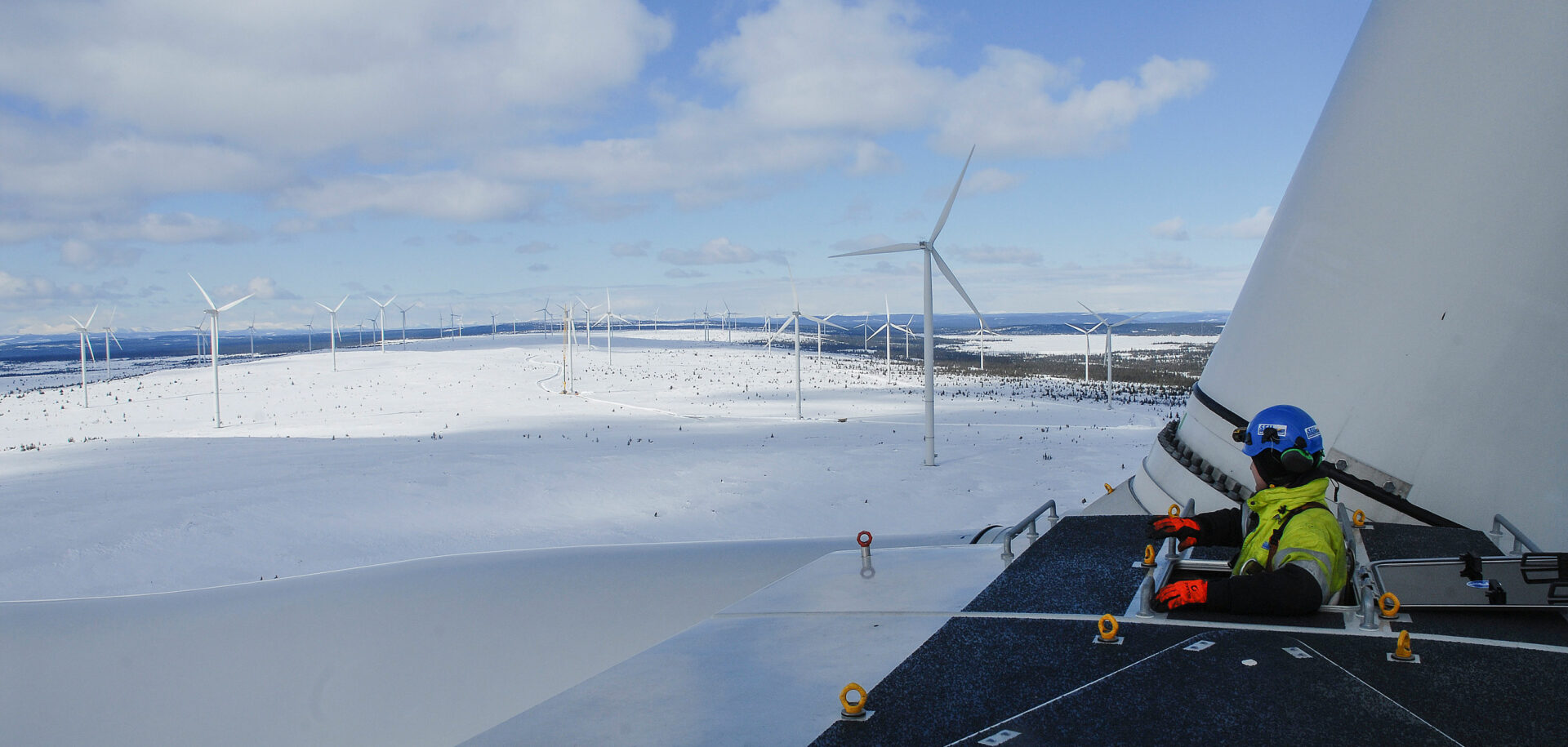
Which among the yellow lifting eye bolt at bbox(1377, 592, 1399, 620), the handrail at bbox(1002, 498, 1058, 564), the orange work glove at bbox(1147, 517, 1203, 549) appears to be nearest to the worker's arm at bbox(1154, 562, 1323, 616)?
the yellow lifting eye bolt at bbox(1377, 592, 1399, 620)

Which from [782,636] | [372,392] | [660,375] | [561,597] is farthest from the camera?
[660,375]

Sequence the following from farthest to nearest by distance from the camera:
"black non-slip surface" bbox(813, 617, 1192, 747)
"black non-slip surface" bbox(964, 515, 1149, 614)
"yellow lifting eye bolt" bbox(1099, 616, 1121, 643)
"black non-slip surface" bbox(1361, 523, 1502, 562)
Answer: "black non-slip surface" bbox(1361, 523, 1502, 562) < "black non-slip surface" bbox(964, 515, 1149, 614) < "yellow lifting eye bolt" bbox(1099, 616, 1121, 643) < "black non-slip surface" bbox(813, 617, 1192, 747)

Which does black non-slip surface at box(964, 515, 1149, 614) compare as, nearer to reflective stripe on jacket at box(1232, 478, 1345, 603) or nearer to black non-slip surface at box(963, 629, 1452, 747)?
reflective stripe on jacket at box(1232, 478, 1345, 603)

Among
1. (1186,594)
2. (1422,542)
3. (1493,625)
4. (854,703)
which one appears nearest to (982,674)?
(854,703)

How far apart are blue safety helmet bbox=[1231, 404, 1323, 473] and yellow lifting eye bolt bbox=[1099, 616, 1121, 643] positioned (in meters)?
1.42

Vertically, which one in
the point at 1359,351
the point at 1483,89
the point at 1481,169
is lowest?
the point at 1359,351

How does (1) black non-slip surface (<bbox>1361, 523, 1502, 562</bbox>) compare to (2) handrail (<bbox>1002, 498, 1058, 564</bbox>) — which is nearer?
(1) black non-slip surface (<bbox>1361, 523, 1502, 562</bbox>)

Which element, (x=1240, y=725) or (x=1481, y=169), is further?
(x=1481, y=169)

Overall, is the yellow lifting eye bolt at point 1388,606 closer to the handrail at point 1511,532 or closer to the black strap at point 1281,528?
the black strap at point 1281,528

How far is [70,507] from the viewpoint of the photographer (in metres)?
18.0

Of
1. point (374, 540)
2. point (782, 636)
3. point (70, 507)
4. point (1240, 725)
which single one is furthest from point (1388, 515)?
point (70, 507)

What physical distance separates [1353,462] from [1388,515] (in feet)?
1.39

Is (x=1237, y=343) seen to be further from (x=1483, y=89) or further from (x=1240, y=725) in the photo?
(x=1240, y=725)

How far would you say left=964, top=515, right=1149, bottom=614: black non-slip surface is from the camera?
4844mm
